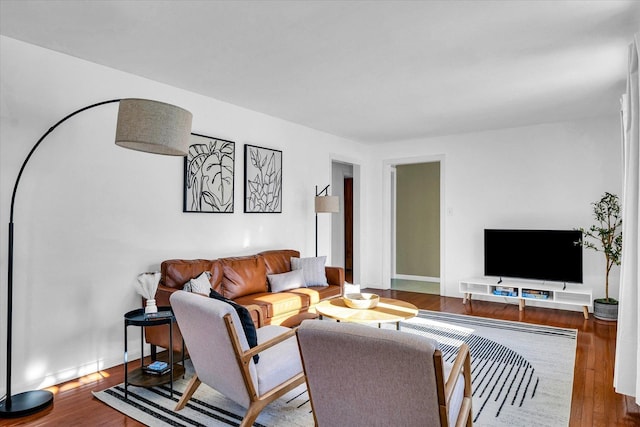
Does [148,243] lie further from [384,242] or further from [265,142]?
[384,242]

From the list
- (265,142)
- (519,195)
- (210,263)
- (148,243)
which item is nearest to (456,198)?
(519,195)

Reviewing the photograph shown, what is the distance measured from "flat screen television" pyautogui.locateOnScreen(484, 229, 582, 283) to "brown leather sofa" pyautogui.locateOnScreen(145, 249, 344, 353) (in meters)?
2.53

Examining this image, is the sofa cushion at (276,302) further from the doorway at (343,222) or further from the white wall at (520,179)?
the doorway at (343,222)

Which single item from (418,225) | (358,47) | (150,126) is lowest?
(418,225)

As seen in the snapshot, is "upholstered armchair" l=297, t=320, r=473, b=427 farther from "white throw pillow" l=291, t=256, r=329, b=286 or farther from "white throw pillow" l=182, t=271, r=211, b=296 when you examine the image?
"white throw pillow" l=291, t=256, r=329, b=286

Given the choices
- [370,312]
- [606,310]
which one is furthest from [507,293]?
[370,312]

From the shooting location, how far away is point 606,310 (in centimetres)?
477

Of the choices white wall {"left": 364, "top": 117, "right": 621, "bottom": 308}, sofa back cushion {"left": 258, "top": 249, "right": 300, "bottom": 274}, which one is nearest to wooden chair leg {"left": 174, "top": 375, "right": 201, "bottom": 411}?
sofa back cushion {"left": 258, "top": 249, "right": 300, "bottom": 274}

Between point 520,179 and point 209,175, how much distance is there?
4394 mm

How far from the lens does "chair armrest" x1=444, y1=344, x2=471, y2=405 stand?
64.7 inches

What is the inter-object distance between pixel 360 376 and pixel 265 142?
385 cm

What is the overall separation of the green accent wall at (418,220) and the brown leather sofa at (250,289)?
146 inches

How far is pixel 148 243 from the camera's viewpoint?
146 inches

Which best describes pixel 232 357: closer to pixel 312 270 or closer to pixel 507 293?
pixel 312 270
